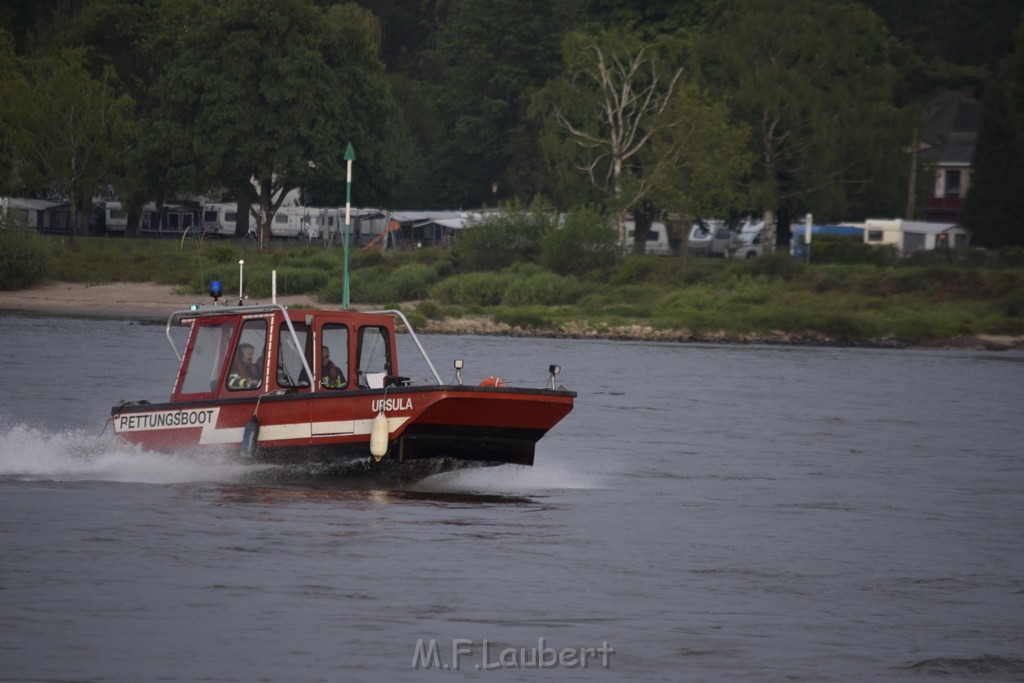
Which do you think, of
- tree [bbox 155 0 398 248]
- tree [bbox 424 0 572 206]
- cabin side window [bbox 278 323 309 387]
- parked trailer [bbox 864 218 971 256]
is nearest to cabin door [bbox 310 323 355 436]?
cabin side window [bbox 278 323 309 387]

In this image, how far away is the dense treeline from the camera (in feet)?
228

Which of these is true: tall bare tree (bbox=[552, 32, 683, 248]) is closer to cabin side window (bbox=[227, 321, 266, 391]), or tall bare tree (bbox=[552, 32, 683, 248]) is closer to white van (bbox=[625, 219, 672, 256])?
white van (bbox=[625, 219, 672, 256])

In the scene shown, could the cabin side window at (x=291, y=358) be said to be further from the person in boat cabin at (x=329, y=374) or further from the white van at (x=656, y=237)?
the white van at (x=656, y=237)

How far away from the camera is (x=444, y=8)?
114 metres

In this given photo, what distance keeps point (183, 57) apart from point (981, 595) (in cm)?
6880

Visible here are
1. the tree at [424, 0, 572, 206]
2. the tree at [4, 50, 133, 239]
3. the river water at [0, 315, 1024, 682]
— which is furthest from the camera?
the tree at [424, 0, 572, 206]

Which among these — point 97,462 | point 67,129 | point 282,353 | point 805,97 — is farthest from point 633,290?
point 282,353

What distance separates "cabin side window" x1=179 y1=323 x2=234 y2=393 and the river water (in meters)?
0.94

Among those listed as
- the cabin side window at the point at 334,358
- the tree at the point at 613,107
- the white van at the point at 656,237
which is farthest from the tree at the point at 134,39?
the cabin side window at the point at 334,358

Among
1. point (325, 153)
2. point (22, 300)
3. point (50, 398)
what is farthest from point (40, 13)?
point (50, 398)

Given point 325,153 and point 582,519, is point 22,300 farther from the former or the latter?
point 582,519

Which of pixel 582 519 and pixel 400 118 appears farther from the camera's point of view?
pixel 400 118

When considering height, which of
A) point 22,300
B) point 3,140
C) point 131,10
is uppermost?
point 131,10

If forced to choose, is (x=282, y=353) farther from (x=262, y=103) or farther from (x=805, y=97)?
(x=262, y=103)
